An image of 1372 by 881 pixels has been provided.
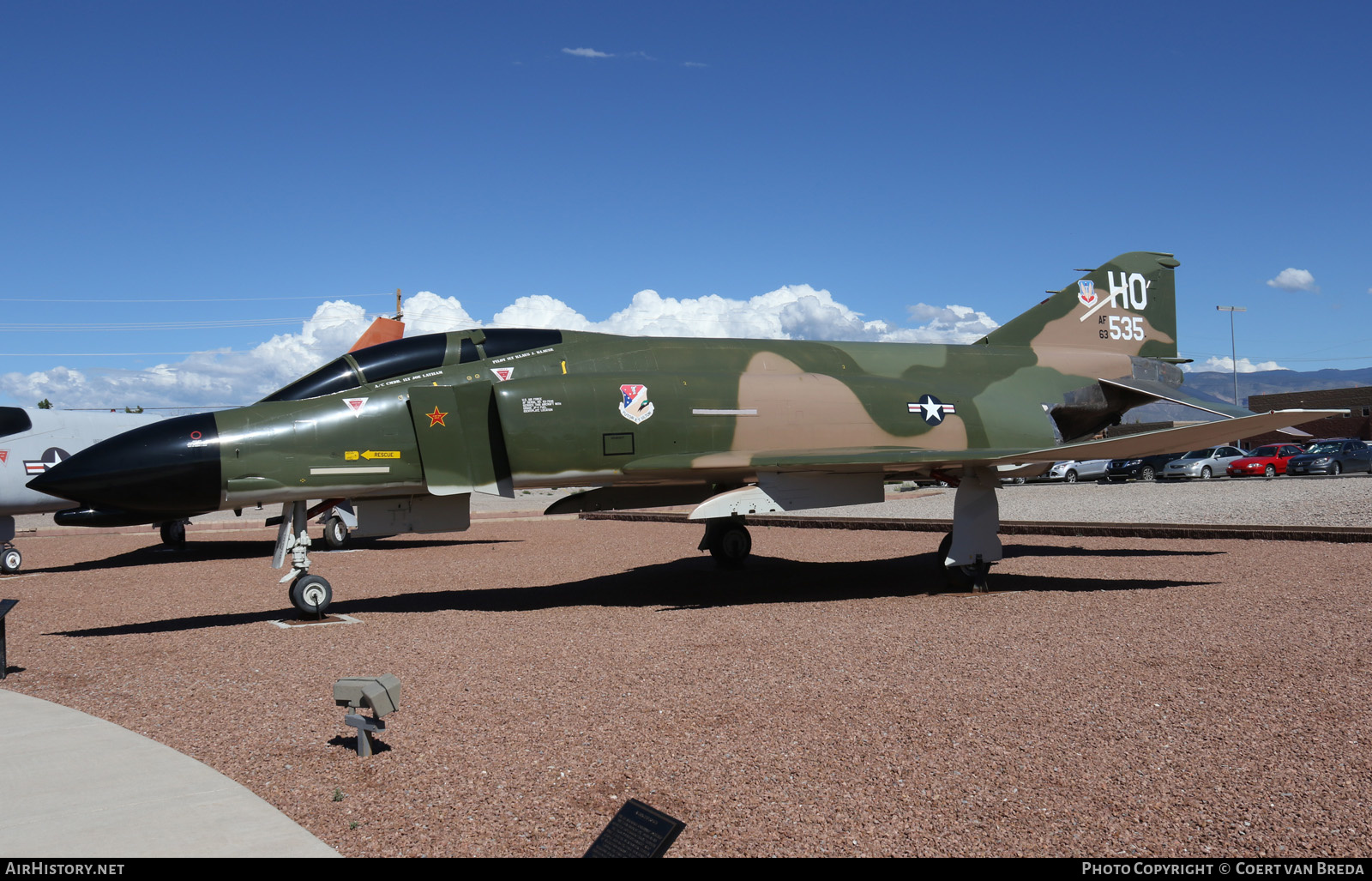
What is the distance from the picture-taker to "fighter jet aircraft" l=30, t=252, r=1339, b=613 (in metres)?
8.48

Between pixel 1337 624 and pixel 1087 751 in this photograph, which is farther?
pixel 1337 624

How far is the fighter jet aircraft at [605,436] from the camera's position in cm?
848

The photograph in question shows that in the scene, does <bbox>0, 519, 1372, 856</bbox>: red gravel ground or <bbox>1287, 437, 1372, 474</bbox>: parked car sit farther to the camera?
A: <bbox>1287, 437, 1372, 474</bbox>: parked car

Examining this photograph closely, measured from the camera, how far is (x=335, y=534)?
63.5 feet

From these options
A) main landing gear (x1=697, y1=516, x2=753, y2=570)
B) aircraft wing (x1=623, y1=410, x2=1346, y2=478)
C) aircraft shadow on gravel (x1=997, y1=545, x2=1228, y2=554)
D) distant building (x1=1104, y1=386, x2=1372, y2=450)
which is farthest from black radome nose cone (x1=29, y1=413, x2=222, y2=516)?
distant building (x1=1104, y1=386, x2=1372, y2=450)

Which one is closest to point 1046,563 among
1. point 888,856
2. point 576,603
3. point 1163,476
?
point 576,603

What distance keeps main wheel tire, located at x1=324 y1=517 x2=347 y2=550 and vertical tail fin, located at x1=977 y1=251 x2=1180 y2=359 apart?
13.8 metres

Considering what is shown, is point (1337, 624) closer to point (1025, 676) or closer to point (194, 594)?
point (1025, 676)

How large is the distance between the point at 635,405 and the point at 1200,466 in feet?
105

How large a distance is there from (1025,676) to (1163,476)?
3370cm

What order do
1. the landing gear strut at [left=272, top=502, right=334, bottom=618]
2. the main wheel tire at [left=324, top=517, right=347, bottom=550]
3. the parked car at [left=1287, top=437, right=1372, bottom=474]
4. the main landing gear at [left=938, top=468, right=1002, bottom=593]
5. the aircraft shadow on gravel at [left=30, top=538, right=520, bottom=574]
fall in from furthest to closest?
1. the parked car at [left=1287, top=437, right=1372, bottom=474]
2. the main wheel tire at [left=324, top=517, right=347, bottom=550]
3. the aircraft shadow on gravel at [left=30, top=538, right=520, bottom=574]
4. the main landing gear at [left=938, top=468, right=1002, bottom=593]
5. the landing gear strut at [left=272, top=502, right=334, bottom=618]

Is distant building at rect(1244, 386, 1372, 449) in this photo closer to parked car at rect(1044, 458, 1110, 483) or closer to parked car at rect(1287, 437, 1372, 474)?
parked car at rect(1044, 458, 1110, 483)

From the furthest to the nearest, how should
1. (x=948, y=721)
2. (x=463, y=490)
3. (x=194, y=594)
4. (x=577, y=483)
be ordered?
(x=194, y=594) < (x=577, y=483) < (x=463, y=490) < (x=948, y=721)

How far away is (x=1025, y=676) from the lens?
20.3 feet
